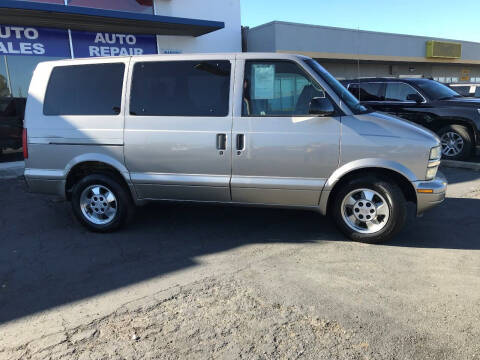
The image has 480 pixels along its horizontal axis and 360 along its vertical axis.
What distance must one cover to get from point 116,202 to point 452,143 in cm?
741

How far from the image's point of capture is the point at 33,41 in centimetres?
1048

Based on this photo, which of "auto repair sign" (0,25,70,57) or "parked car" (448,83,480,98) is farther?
"parked car" (448,83,480,98)

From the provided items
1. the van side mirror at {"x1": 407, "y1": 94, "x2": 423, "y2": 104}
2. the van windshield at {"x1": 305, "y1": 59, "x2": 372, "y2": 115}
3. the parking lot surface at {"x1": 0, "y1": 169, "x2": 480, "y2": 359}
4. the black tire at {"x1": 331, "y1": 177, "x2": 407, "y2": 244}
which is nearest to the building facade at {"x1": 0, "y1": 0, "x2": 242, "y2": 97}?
the van side mirror at {"x1": 407, "y1": 94, "x2": 423, "y2": 104}

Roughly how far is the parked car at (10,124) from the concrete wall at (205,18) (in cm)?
516

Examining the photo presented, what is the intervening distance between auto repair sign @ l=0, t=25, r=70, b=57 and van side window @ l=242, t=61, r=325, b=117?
8.74m

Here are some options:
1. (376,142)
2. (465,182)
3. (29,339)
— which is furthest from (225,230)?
(465,182)

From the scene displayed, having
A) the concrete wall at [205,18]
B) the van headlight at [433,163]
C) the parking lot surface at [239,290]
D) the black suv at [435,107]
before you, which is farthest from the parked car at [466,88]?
the van headlight at [433,163]

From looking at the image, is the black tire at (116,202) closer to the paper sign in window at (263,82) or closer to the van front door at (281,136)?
the van front door at (281,136)

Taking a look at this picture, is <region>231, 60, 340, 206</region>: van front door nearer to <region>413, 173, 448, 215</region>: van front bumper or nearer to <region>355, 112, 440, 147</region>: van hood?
<region>355, 112, 440, 147</region>: van hood

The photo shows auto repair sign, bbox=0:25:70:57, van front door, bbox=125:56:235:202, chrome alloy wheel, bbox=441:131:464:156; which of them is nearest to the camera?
van front door, bbox=125:56:235:202

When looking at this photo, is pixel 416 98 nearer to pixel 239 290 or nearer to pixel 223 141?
pixel 223 141

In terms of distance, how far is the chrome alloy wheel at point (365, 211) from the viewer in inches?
163

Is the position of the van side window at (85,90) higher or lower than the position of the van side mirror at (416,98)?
higher

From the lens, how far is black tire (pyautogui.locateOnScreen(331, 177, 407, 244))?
13.3 feet
